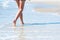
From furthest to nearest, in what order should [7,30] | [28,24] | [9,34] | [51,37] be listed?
1. [28,24]
2. [7,30]
3. [9,34]
4. [51,37]

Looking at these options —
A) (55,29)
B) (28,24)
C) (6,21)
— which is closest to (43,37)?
(55,29)

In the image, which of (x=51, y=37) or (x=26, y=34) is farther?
(x=26, y=34)

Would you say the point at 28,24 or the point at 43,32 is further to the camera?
the point at 28,24

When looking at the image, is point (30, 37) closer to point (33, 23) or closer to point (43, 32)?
point (43, 32)

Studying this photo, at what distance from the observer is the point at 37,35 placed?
7434 mm

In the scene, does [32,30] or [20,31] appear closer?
[20,31]

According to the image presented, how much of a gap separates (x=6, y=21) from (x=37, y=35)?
2566 millimetres

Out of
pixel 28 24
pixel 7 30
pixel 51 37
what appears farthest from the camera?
pixel 28 24

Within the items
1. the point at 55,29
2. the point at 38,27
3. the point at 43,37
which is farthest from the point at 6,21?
the point at 43,37

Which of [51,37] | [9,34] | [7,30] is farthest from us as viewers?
[7,30]

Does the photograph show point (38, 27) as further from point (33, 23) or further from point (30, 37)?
point (30, 37)

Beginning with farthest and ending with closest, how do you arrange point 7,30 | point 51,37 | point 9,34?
1. point 7,30
2. point 9,34
3. point 51,37

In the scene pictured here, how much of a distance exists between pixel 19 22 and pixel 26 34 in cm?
192

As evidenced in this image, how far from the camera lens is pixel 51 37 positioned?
712 cm
